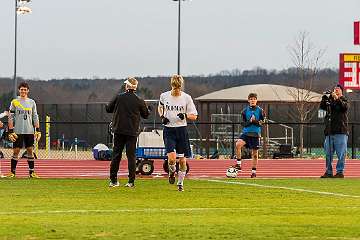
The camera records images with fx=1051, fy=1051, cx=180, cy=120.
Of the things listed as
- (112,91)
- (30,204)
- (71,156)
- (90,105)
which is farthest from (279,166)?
(112,91)

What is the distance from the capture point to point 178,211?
12367 mm

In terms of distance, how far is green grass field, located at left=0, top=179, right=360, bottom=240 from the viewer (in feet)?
32.7

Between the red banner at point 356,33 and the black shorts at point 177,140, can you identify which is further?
the red banner at point 356,33

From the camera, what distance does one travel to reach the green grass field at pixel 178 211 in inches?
392

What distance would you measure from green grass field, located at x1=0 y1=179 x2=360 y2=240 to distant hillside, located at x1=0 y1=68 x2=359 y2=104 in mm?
44930

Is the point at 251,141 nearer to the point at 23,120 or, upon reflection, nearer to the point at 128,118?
the point at 128,118

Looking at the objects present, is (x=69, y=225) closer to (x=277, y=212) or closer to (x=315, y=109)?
(x=277, y=212)

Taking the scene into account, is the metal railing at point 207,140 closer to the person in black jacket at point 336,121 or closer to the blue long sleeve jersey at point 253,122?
the person in black jacket at point 336,121

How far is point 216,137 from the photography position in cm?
4312

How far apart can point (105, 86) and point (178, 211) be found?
180 feet

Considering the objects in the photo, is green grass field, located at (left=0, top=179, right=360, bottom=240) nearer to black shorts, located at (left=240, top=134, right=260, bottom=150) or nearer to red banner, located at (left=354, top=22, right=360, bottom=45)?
black shorts, located at (left=240, top=134, right=260, bottom=150)

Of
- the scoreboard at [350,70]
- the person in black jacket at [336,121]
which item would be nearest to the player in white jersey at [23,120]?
the person in black jacket at [336,121]

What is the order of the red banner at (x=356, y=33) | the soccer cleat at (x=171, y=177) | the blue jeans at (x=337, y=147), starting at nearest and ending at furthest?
the soccer cleat at (x=171, y=177) < the blue jeans at (x=337, y=147) < the red banner at (x=356, y=33)

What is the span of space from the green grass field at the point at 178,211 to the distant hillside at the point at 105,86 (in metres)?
44.9
